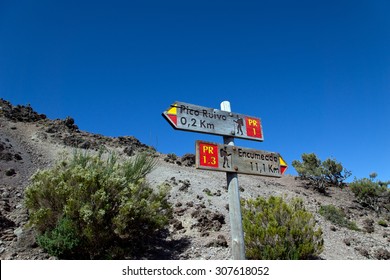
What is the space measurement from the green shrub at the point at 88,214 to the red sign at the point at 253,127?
13.1 feet

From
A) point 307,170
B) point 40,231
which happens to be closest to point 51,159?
point 40,231

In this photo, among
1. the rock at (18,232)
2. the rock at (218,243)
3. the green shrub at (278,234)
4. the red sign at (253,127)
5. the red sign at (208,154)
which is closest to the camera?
the red sign at (208,154)

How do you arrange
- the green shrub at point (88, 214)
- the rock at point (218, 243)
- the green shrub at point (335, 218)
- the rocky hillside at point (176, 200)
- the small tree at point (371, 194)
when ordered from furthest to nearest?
the small tree at point (371, 194) < the green shrub at point (335, 218) < the rock at point (218, 243) < the rocky hillside at point (176, 200) < the green shrub at point (88, 214)

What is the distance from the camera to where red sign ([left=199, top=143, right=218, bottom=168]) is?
4.32m

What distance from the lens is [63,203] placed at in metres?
8.02

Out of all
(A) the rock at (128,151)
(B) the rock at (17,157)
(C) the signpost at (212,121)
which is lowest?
(C) the signpost at (212,121)

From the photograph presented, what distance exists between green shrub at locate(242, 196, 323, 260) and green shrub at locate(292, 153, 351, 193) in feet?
71.2

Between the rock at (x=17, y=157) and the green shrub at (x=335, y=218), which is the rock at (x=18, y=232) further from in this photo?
the green shrub at (x=335, y=218)

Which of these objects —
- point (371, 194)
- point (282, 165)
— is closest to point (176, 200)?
point (282, 165)

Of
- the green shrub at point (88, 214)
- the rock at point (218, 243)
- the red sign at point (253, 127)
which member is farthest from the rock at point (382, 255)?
the red sign at point (253, 127)

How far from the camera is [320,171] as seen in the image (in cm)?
2947

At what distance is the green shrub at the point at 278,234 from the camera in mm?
7926
